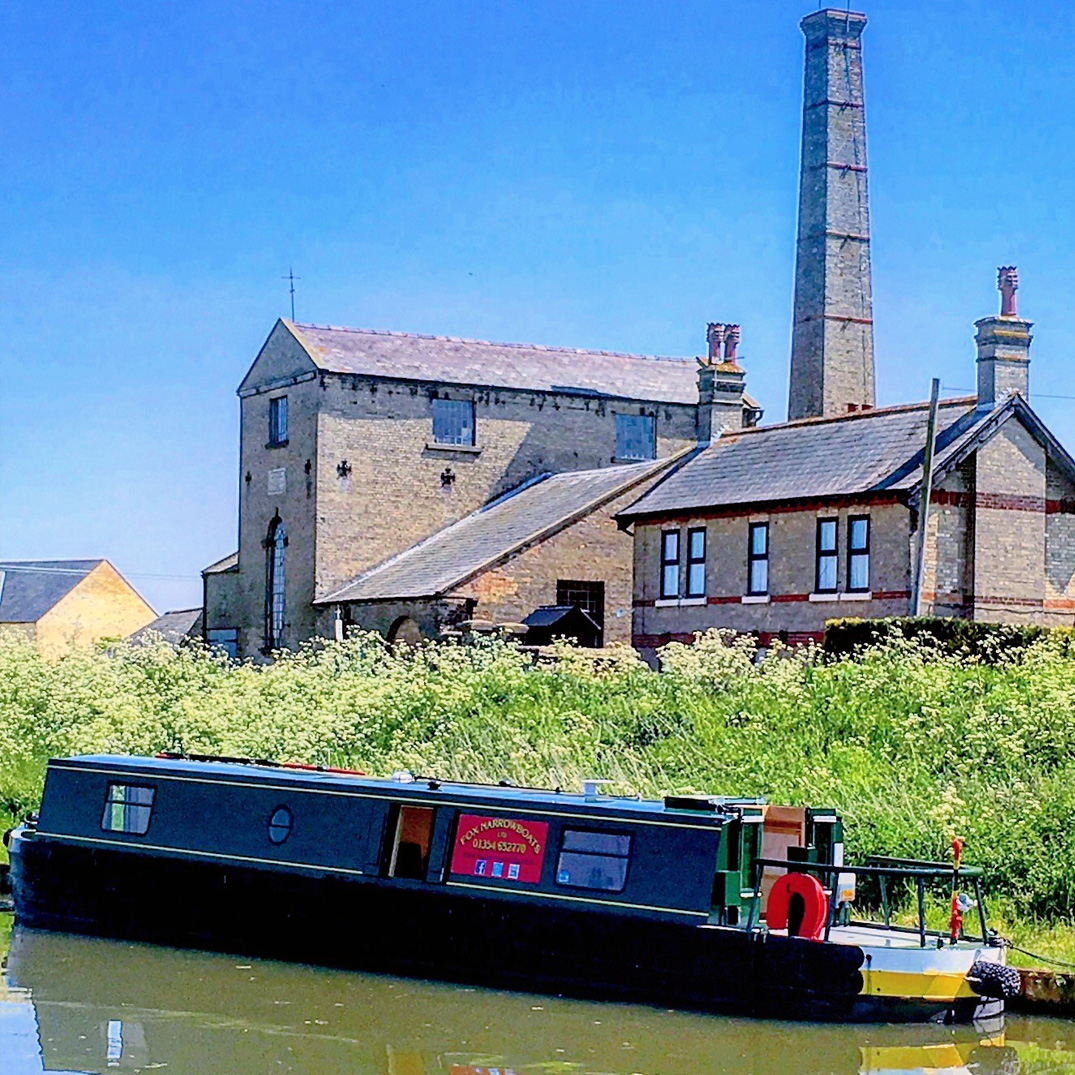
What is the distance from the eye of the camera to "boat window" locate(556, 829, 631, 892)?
1339cm

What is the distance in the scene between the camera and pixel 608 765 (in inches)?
722

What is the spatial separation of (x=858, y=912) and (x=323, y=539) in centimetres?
2479

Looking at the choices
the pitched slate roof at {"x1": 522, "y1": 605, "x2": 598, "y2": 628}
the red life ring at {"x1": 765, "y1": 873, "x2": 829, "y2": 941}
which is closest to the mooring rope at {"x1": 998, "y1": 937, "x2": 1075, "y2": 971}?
the red life ring at {"x1": 765, "y1": 873, "x2": 829, "y2": 941}

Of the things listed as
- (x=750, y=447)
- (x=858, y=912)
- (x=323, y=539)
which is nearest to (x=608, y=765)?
(x=858, y=912)

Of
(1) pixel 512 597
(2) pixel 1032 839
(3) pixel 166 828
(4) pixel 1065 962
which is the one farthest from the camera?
(1) pixel 512 597

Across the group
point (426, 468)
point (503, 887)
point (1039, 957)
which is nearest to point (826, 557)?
point (426, 468)

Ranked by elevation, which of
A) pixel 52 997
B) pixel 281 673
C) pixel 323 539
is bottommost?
pixel 52 997

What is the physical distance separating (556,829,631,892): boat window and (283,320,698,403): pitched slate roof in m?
25.9

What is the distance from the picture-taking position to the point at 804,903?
43.0 ft

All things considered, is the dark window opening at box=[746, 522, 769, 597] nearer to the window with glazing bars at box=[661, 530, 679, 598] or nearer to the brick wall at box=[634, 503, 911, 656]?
the brick wall at box=[634, 503, 911, 656]

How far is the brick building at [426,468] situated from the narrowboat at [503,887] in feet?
58.7

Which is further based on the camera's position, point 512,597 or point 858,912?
point 512,597

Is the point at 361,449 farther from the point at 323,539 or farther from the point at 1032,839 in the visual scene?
the point at 1032,839

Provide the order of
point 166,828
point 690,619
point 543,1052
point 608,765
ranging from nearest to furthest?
point 543,1052
point 166,828
point 608,765
point 690,619
